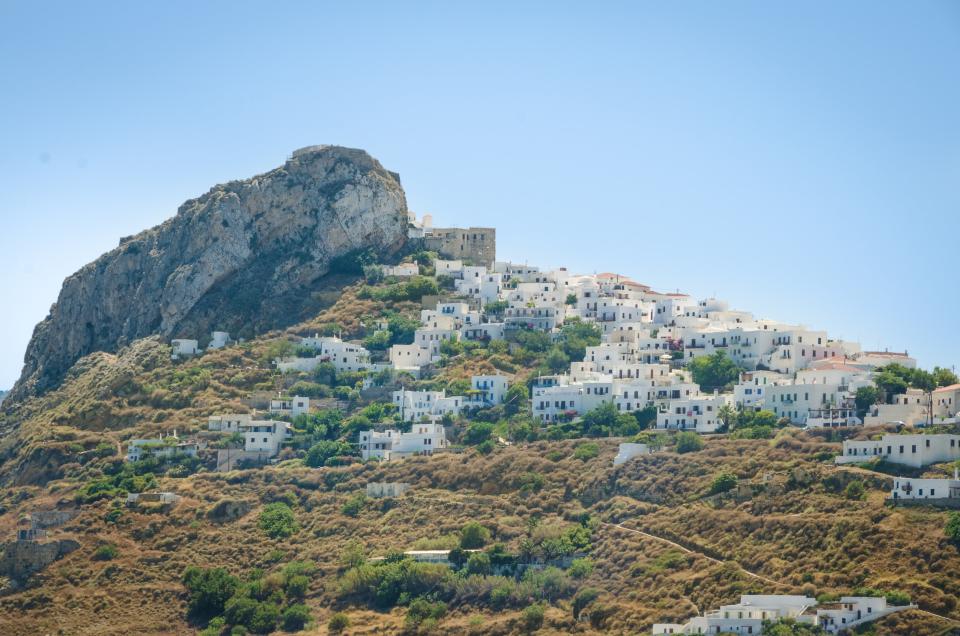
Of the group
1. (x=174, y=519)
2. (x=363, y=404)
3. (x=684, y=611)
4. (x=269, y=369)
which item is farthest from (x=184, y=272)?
(x=684, y=611)

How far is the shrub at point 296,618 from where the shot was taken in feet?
277

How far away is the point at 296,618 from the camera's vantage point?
84750mm

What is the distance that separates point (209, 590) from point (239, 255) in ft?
124

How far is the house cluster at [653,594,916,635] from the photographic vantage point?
7012 cm

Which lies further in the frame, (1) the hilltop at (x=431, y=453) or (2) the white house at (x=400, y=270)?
(2) the white house at (x=400, y=270)

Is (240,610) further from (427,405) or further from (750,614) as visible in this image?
(750,614)

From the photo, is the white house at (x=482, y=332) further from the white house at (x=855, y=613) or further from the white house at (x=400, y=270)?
the white house at (x=855, y=613)

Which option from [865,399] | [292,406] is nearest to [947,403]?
[865,399]

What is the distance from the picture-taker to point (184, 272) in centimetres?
11969

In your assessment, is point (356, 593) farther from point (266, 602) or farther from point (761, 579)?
point (761, 579)

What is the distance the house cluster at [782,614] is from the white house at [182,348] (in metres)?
49.1

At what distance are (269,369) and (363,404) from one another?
843cm

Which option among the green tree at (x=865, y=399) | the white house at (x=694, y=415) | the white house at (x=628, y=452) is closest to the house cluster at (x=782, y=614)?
the white house at (x=628, y=452)

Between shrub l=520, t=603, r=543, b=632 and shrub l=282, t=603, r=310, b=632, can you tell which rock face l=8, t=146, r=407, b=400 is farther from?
shrub l=520, t=603, r=543, b=632
